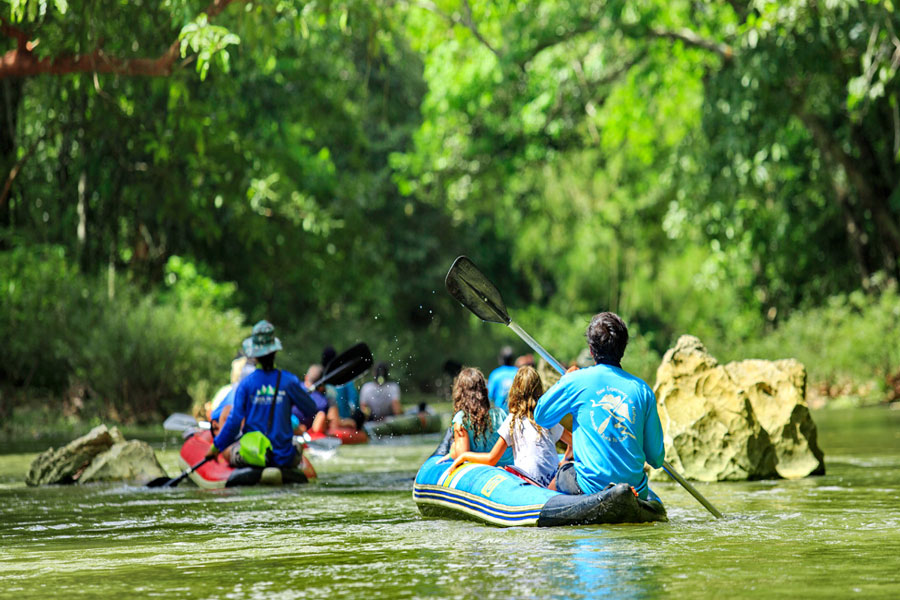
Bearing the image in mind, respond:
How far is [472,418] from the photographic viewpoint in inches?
372

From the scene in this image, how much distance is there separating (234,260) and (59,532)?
1963cm

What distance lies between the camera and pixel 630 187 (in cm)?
3428

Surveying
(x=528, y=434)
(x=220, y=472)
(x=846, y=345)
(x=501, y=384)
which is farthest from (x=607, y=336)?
(x=846, y=345)

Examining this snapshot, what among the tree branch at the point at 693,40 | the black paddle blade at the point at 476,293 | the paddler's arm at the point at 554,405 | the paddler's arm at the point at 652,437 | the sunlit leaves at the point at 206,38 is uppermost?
the tree branch at the point at 693,40

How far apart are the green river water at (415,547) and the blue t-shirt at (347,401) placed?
6194 millimetres

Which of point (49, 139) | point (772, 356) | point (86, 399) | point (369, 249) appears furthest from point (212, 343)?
point (772, 356)

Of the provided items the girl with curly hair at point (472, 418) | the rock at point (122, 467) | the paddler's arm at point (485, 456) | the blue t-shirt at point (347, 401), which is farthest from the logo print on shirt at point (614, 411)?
the blue t-shirt at point (347, 401)

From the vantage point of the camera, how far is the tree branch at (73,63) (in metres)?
14.0

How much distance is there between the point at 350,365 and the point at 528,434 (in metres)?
4.86

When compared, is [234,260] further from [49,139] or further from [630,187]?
[630,187]

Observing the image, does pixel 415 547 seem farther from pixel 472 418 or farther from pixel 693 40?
pixel 693 40

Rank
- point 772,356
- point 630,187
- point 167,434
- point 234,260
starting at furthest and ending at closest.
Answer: point 630,187 → point 234,260 → point 772,356 → point 167,434

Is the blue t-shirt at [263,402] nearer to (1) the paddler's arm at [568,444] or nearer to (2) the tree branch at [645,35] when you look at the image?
(1) the paddler's arm at [568,444]

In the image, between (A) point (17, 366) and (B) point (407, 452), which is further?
(A) point (17, 366)
